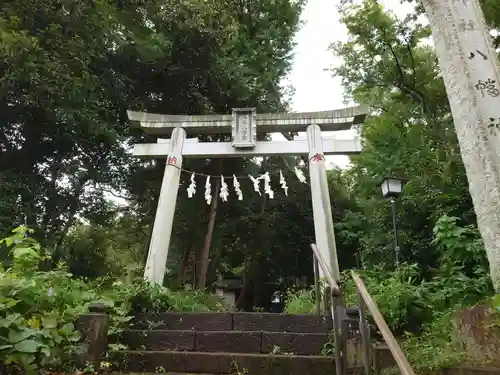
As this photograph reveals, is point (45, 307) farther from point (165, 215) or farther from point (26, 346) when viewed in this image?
point (165, 215)

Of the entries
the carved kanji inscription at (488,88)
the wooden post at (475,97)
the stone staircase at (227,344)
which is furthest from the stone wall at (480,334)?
the carved kanji inscription at (488,88)

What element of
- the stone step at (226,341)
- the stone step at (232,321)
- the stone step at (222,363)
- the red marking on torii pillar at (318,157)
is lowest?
the stone step at (222,363)

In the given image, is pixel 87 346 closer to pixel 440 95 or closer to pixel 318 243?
pixel 318 243

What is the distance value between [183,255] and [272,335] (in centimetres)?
974

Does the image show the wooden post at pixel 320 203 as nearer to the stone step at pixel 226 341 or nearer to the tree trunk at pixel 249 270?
the stone step at pixel 226 341

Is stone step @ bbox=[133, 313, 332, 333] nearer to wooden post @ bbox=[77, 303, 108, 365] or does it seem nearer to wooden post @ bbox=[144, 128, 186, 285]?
wooden post @ bbox=[77, 303, 108, 365]

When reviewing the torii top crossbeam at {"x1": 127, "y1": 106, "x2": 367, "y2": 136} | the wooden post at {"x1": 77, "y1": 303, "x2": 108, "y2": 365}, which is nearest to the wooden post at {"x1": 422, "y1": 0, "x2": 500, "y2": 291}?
the wooden post at {"x1": 77, "y1": 303, "x2": 108, "y2": 365}

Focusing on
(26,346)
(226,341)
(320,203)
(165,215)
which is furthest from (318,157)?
(26,346)

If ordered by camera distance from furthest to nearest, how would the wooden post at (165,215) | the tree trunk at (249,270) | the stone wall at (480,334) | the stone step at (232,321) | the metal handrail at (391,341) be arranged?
the tree trunk at (249,270) → the wooden post at (165,215) → the stone step at (232,321) → the stone wall at (480,334) → the metal handrail at (391,341)

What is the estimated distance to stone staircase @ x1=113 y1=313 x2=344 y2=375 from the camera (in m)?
4.19

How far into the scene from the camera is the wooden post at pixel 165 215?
7.43 m

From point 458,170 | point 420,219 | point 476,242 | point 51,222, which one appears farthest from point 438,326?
point 51,222

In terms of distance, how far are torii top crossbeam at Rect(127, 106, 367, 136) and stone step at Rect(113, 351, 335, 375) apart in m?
5.18

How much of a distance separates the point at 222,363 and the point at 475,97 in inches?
134
